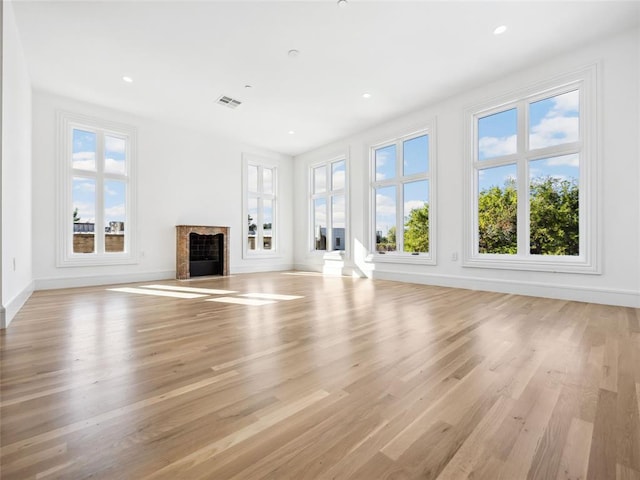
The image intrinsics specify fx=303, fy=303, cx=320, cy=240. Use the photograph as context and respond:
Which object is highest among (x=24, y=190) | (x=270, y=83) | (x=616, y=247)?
(x=270, y=83)

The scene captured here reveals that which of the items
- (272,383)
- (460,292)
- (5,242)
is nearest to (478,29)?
(460,292)

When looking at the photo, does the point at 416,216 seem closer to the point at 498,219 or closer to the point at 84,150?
the point at 498,219

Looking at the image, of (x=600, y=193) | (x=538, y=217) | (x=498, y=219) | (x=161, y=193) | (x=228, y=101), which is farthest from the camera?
(x=161, y=193)

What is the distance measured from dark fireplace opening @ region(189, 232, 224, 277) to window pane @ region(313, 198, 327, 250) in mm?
2355

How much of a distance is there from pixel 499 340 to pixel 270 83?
4356mm

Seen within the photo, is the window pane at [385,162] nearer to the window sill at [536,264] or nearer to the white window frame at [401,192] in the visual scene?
the white window frame at [401,192]

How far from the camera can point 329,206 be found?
743 centimetres

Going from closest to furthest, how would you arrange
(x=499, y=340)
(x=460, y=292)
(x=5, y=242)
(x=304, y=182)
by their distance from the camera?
(x=499, y=340), (x=5, y=242), (x=460, y=292), (x=304, y=182)

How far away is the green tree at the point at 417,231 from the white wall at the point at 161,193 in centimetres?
350

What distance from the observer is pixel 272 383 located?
155 centimetres

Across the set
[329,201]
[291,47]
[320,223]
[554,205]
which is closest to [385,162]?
[329,201]

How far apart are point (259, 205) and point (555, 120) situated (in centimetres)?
599

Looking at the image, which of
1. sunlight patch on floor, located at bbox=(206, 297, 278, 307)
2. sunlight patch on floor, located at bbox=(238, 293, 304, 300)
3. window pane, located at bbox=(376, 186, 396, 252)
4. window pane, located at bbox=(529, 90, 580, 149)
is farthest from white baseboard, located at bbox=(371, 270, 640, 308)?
sunlight patch on floor, located at bbox=(206, 297, 278, 307)

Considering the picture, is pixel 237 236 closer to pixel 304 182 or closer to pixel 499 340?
pixel 304 182
